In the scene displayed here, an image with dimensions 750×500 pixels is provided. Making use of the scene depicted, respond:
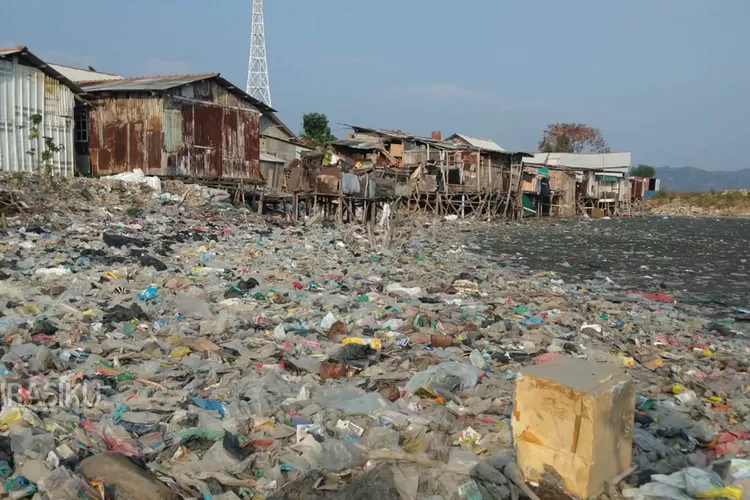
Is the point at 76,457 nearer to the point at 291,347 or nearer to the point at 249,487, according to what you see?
the point at 249,487

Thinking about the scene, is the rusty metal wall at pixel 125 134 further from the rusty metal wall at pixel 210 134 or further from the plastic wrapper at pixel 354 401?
the plastic wrapper at pixel 354 401

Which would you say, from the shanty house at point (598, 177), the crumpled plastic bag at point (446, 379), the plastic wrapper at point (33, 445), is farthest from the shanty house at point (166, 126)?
the shanty house at point (598, 177)

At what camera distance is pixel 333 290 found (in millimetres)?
8398

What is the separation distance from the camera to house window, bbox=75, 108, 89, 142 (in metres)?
18.0

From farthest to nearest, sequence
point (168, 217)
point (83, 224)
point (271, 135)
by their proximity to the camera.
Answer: point (271, 135), point (168, 217), point (83, 224)

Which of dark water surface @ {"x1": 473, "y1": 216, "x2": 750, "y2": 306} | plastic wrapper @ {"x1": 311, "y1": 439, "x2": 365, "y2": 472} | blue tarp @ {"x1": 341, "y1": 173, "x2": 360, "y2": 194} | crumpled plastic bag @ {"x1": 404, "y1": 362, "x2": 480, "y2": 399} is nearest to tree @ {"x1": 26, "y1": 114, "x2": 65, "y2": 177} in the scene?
blue tarp @ {"x1": 341, "y1": 173, "x2": 360, "y2": 194}

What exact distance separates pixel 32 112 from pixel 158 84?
335 centimetres

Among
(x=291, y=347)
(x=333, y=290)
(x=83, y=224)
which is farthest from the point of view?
(x=83, y=224)

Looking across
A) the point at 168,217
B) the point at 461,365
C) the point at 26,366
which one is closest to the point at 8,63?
the point at 168,217

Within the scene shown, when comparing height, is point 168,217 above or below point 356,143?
below

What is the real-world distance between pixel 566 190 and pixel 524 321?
104ft

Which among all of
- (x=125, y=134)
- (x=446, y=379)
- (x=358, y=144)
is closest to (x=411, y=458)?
(x=446, y=379)

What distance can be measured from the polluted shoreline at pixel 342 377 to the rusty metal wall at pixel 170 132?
254 inches

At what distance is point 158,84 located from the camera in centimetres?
1738
